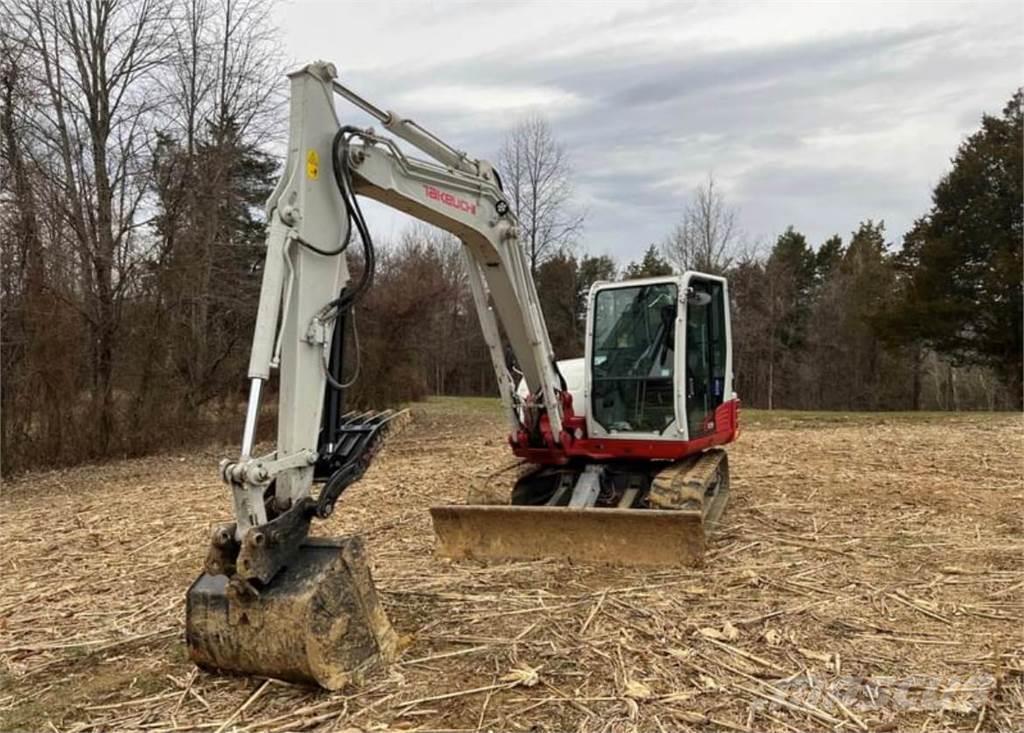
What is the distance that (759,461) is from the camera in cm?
1066

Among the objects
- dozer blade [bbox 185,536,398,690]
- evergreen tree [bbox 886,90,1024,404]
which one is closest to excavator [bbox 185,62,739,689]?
dozer blade [bbox 185,536,398,690]

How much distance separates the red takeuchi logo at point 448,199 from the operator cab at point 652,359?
6.58 feet

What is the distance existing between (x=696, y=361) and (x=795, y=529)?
1654 millimetres

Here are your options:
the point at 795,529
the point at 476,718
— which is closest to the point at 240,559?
the point at 476,718

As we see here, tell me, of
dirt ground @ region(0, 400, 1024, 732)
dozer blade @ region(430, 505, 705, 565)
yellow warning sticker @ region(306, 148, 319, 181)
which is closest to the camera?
dirt ground @ region(0, 400, 1024, 732)

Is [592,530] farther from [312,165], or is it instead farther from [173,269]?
[173,269]

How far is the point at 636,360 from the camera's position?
6758mm

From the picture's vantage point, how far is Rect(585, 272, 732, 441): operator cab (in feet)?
21.4

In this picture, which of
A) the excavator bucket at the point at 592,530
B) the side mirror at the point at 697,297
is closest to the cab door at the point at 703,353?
the side mirror at the point at 697,297

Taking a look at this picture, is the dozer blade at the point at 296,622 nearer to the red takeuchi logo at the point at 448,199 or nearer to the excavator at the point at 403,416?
the excavator at the point at 403,416

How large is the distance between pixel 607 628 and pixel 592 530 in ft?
4.18

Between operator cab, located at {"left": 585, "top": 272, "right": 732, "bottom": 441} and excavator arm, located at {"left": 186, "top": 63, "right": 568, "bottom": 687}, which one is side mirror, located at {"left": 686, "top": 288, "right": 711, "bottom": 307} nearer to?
operator cab, located at {"left": 585, "top": 272, "right": 732, "bottom": 441}

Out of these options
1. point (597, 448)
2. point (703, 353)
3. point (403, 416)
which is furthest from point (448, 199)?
point (703, 353)

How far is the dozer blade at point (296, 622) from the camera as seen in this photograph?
3617mm
